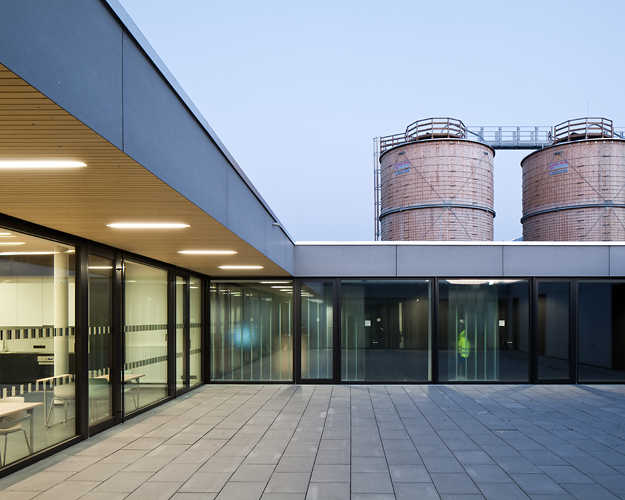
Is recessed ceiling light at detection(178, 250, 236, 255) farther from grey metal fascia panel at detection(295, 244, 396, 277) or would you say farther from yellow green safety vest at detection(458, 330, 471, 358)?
yellow green safety vest at detection(458, 330, 471, 358)

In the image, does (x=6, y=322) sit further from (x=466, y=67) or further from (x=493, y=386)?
(x=466, y=67)

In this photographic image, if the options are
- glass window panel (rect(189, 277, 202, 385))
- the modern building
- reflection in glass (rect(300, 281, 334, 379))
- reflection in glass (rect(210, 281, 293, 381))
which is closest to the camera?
the modern building

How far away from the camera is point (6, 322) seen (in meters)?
5.05

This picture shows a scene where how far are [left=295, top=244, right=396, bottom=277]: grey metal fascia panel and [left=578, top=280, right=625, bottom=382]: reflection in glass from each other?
426 centimetres

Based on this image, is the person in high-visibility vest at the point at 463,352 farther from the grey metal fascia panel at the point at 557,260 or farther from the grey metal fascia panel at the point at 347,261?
the grey metal fascia panel at the point at 347,261

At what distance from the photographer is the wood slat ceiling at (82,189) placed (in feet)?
7.20

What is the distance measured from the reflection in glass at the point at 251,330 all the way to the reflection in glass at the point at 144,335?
7.20 feet

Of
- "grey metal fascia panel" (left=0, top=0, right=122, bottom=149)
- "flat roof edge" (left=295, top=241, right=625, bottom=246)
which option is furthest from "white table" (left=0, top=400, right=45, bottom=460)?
"flat roof edge" (left=295, top=241, right=625, bottom=246)

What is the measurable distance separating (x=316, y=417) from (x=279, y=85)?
152 meters

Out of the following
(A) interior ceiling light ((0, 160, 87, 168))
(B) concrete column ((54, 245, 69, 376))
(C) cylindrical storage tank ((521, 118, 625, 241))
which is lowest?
(B) concrete column ((54, 245, 69, 376))

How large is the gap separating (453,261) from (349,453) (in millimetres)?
6003

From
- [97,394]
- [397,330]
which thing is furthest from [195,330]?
[397,330]

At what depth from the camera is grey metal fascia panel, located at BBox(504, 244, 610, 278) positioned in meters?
10.6

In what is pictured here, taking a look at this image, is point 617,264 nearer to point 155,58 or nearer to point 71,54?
point 155,58
